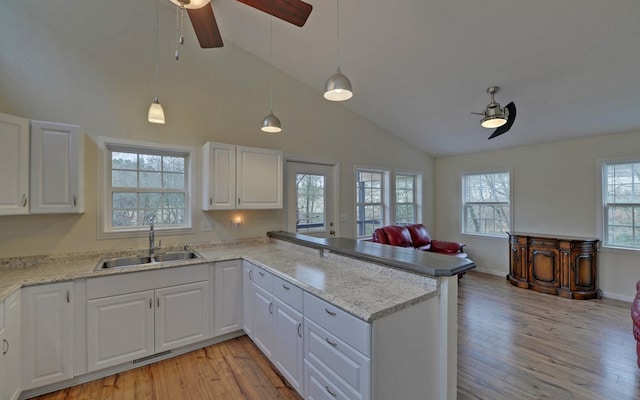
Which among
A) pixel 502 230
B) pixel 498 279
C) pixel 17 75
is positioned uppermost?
pixel 17 75

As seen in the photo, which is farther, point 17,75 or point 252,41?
point 252,41

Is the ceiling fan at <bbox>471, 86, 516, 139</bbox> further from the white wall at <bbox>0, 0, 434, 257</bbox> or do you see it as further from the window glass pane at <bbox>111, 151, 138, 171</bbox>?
the window glass pane at <bbox>111, 151, 138, 171</bbox>

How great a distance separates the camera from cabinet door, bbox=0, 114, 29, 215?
2.13 m

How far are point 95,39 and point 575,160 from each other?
21.6 feet

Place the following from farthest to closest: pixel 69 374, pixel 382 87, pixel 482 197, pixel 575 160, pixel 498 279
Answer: pixel 482 197 → pixel 498 279 → pixel 575 160 → pixel 382 87 → pixel 69 374

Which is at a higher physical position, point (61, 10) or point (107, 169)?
point (61, 10)

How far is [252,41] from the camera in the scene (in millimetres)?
3525

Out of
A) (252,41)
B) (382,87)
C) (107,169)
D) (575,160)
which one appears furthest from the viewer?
(575,160)

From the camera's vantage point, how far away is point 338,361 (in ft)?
5.29

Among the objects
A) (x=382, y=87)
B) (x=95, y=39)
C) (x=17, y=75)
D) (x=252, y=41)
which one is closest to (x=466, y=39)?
(x=382, y=87)

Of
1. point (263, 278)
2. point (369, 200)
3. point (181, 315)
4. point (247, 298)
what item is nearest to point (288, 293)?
point (263, 278)

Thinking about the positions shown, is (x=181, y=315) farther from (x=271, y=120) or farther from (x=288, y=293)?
(x=271, y=120)

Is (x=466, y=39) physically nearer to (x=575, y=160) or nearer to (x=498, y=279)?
(x=575, y=160)

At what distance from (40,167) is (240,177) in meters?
1.70
